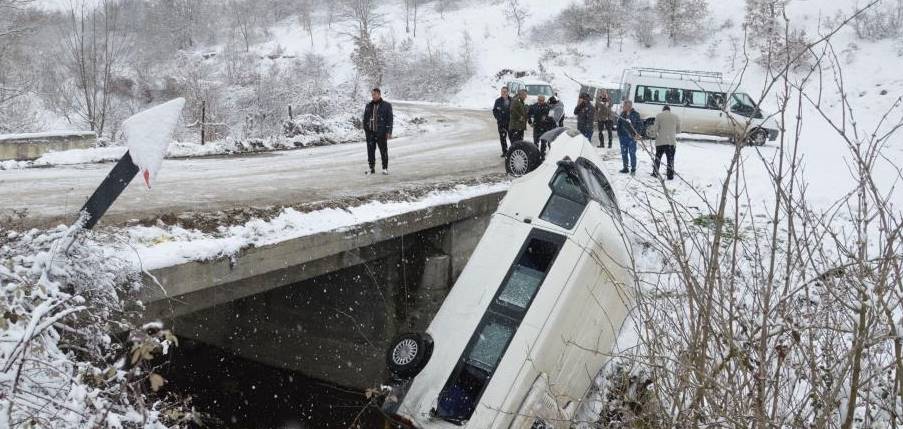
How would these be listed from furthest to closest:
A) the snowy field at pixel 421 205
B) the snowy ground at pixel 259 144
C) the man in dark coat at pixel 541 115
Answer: the man in dark coat at pixel 541 115 → the snowy ground at pixel 259 144 → the snowy field at pixel 421 205

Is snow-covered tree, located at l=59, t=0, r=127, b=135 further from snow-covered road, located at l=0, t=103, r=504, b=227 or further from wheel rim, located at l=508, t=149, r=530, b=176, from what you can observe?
wheel rim, located at l=508, t=149, r=530, b=176

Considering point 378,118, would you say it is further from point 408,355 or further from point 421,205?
point 408,355

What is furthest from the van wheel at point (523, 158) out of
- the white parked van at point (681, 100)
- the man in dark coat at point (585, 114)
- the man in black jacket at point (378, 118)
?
the white parked van at point (681, 100)

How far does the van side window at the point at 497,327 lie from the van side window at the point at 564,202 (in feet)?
1.06

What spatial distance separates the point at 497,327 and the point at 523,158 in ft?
11.7

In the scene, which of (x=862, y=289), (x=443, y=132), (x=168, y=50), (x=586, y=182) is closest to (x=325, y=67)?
(x=168, y=50)

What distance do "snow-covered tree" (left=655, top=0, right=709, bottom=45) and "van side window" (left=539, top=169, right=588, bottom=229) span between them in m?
34.0

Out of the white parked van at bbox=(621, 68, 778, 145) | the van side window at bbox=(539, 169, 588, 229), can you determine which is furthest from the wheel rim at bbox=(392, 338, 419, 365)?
the white parked van at bbox=(621, 68, 778, 145)

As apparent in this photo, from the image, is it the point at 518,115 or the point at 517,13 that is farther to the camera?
the point at 517,13

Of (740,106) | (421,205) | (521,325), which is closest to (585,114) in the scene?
(421,205)

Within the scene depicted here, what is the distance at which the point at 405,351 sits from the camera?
581 centimetres

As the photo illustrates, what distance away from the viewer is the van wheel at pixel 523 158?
8938mm

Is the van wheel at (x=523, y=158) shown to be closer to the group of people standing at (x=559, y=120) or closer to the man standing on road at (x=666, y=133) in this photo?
the group of people standing at (x=559, y=120)

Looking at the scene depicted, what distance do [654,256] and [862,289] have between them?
7.34m
